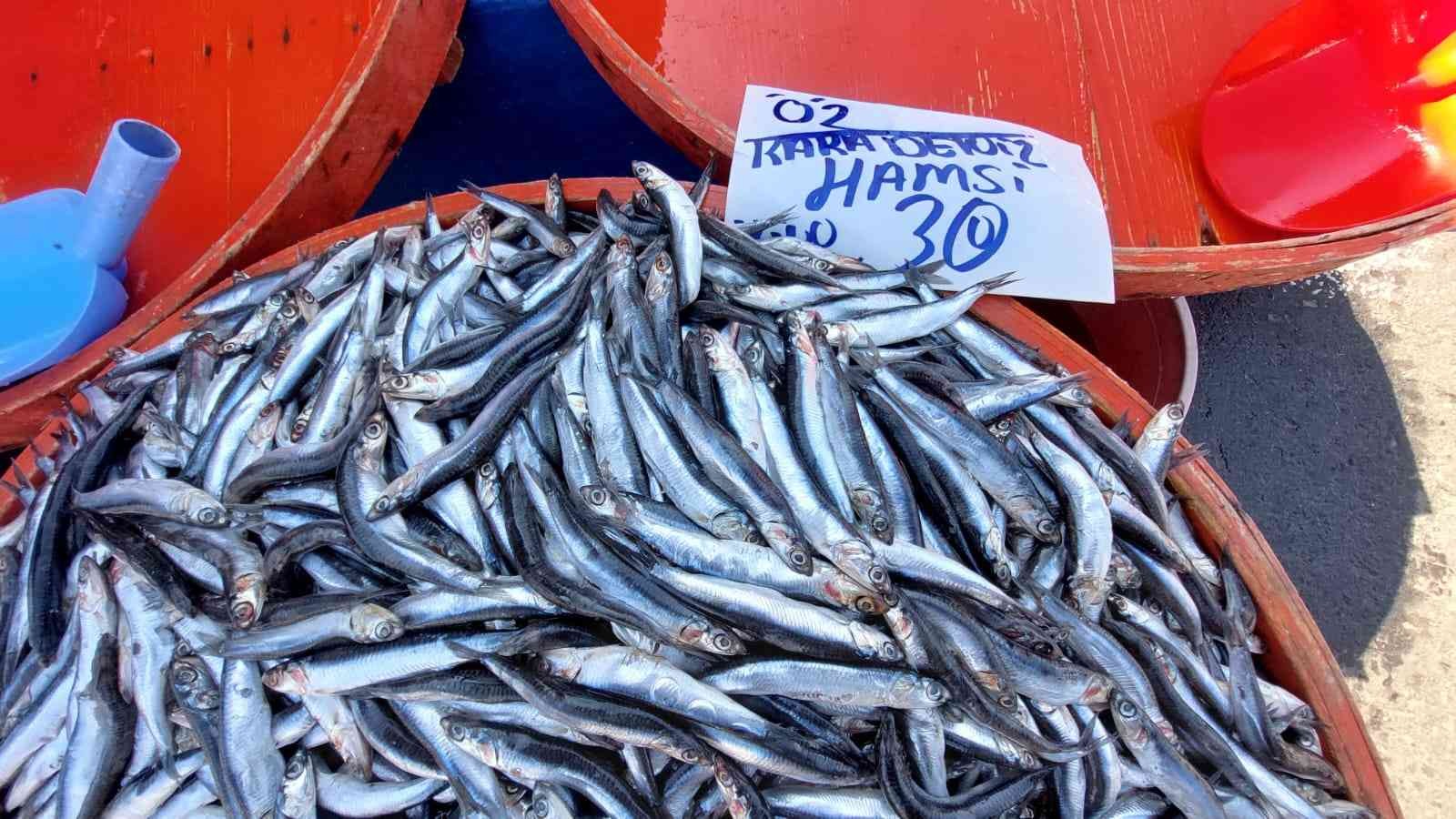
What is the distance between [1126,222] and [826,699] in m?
1.47

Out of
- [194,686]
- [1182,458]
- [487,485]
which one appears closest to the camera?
[194,686]

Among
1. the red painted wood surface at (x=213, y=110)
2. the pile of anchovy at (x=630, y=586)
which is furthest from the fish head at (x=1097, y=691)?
the red painted wood surface at (x=213, y=110)

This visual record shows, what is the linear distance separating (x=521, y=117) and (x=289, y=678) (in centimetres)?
189

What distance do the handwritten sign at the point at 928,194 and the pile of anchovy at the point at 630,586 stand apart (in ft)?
0.75

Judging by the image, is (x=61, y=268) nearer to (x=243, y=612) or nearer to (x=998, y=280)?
(x=243, y=612)

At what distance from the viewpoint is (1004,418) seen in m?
1.54

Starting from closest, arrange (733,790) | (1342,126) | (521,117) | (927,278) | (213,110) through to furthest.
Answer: (733,790) → (927,278) → (1342,126) → (213,110) → (521,117)

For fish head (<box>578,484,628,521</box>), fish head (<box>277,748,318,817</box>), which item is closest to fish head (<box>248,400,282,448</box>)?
fish head (<box>277,748,318,817</box>)

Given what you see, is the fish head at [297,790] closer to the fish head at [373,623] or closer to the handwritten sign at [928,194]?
the fish head at [373,623]

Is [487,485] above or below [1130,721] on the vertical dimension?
above

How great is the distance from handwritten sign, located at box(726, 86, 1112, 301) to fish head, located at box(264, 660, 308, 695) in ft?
4.22

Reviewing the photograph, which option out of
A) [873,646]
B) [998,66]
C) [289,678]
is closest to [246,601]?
[289,678]

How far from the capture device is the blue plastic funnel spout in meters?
1.72

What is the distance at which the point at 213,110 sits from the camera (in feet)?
7.70
